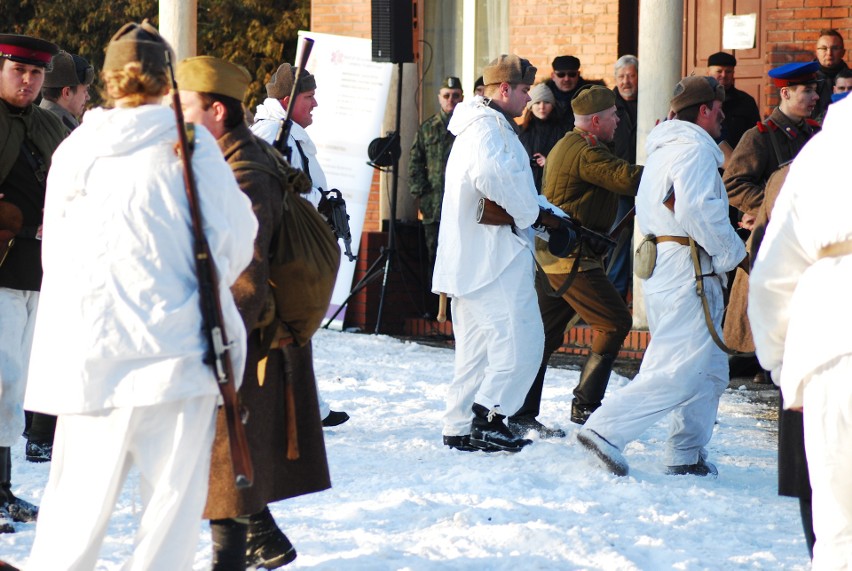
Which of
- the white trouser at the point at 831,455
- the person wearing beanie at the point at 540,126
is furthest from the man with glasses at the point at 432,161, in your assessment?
the white trouser at the point at 831,455

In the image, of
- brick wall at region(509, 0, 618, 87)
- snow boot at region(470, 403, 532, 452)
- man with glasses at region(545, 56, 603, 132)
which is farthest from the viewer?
brick wall at region(509, 0, 618, 87)

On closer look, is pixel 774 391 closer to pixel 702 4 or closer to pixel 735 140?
pixel 735 140

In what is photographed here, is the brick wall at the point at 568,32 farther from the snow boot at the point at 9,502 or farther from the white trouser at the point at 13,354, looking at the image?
the snow boot at the point at 9,502

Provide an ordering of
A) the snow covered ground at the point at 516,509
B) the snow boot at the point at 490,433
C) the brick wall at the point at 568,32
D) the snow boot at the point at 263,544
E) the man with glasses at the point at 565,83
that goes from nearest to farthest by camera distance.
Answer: the snow boot at the point at 263,544 < the snow covered ground at the point at 516,509 < the snow boot at the point at 490,433 < the man with glasses at the point at 565,83 < the brick wall at the point at 568,32

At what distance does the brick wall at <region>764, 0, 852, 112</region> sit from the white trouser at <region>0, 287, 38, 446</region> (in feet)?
25.3

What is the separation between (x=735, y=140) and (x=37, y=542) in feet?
26.6

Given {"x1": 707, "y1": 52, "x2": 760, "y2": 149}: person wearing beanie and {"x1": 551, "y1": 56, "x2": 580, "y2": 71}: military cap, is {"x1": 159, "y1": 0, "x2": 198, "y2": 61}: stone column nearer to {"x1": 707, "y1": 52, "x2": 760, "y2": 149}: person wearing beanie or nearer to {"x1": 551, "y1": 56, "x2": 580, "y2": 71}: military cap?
{"x1": 551, "y1": 56, "x2": 580, "y2": 71}: military cap

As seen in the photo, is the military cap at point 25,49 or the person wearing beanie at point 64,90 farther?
the person wearing beanie at point 64,90

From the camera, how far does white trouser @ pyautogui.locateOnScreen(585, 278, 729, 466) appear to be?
6.61 meters

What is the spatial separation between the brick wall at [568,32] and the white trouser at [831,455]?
29.4 feet

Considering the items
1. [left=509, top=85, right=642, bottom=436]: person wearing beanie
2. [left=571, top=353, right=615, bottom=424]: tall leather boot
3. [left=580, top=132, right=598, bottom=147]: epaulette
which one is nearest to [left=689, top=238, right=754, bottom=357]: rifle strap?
[left=509, top=85, right=642, bottom=436]: person wearing beanie

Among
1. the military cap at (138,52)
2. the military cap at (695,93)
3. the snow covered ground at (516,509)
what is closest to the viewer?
the military cap at (138,52)

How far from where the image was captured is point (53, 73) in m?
7.35

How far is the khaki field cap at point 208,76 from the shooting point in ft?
14.6
